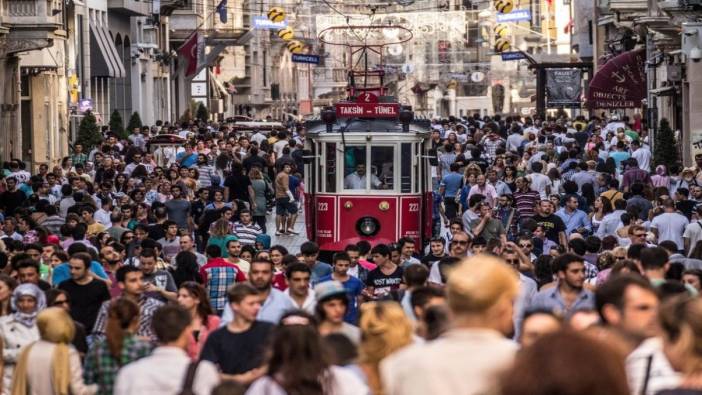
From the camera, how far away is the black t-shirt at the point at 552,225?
22797 mm

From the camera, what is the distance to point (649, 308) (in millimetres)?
9164

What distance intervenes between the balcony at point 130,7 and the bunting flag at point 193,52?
5.88 m

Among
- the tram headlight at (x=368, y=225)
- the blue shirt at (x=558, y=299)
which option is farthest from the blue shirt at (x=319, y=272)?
the tram headlight at (x=368, y=225)

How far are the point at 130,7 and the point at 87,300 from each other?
50.1 metres

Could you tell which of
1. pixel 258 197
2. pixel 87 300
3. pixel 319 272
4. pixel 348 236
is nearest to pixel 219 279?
pixel 319 272

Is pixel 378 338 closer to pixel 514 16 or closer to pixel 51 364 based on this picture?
pixel 51 364

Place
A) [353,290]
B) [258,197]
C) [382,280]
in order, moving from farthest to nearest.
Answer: [258,197], [382,280], [353,290]

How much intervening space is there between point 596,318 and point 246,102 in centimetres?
9797

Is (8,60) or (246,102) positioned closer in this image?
(8,60)

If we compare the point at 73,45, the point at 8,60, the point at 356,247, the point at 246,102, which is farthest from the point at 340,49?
the point at 356,247

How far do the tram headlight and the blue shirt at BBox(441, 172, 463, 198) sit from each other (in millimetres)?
5359

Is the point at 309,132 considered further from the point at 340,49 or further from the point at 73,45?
the point at 340,49

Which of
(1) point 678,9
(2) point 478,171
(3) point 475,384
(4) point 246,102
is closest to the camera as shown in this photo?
(3) point 475,384

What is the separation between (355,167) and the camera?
26.2 m
